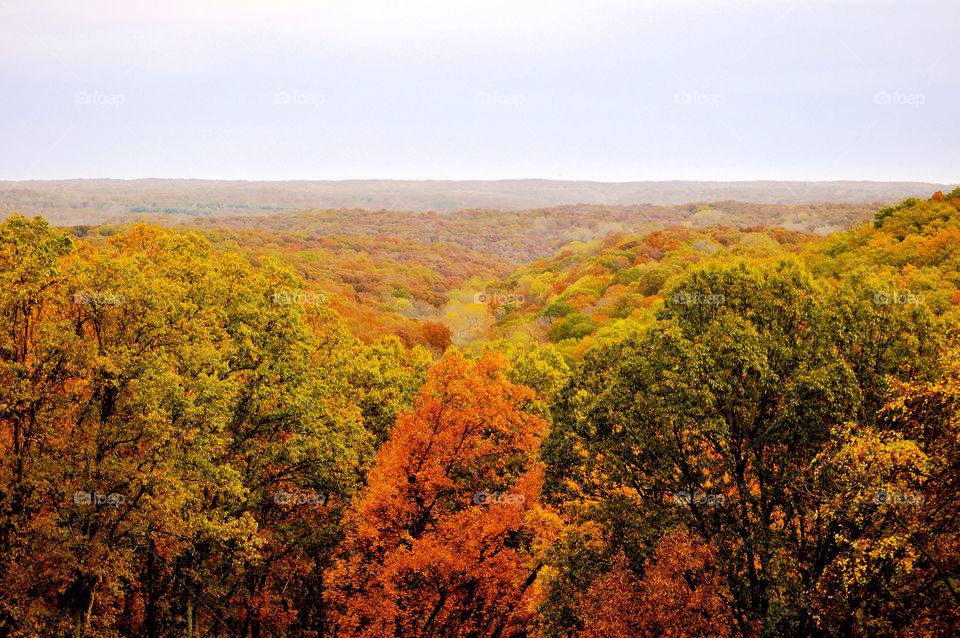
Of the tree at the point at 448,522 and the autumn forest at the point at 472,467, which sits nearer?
the autumn forest at the point at 472,467

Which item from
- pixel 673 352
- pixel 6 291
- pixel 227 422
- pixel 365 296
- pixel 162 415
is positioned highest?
pixel 6 291

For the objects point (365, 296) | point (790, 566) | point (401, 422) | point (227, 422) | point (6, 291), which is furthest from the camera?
point (365, 296)

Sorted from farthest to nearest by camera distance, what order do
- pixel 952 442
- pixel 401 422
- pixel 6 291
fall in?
pixel 401 422
pixel 6 291
pixel 952 442

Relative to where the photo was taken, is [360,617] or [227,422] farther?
[360,617]

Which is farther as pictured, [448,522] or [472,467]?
[472,467]

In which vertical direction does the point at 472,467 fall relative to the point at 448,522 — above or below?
above

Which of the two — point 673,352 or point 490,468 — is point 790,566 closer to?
point 673,352

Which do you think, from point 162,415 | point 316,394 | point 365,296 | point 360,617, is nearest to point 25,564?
point 162,415

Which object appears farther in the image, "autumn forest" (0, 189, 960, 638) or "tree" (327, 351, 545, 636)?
→ "tree" (327, 351, 545, 636)
